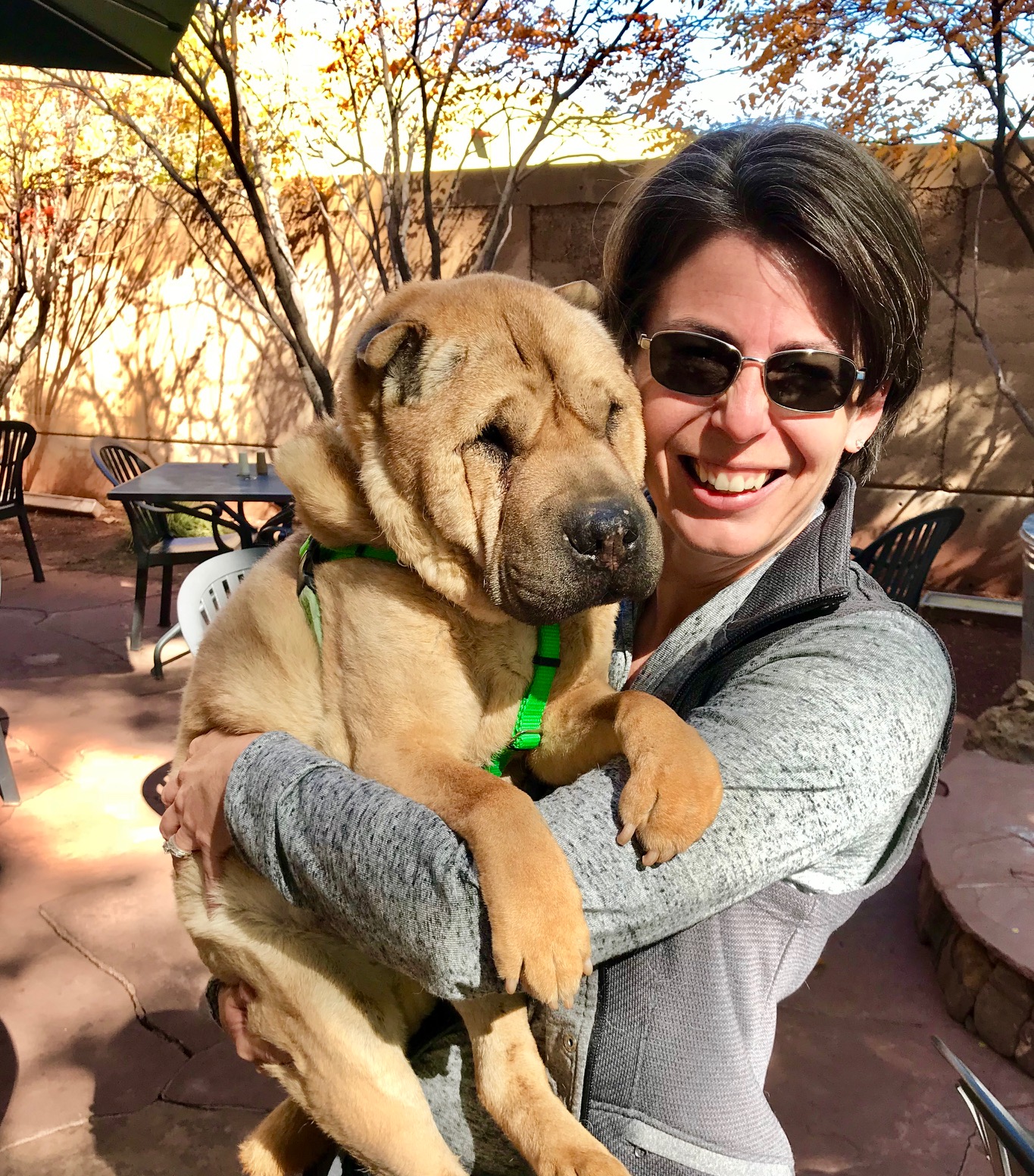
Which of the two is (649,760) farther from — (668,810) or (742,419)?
(742,419)

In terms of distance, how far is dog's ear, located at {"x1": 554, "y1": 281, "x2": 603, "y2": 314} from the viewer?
6.80 ft

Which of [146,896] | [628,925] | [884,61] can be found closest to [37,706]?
[146,896]

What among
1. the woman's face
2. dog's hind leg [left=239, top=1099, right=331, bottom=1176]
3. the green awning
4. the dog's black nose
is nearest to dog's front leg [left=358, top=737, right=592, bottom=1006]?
the dog's black nose

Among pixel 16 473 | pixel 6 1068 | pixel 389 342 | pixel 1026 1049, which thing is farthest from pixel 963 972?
pixel 16 473

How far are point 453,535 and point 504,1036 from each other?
0.83 meters

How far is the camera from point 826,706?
1364 mm

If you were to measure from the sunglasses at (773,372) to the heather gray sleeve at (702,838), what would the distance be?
1.70 ft

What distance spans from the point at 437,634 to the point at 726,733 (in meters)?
0.58

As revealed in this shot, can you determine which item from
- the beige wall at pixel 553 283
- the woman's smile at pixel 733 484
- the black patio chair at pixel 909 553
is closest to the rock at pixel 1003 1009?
the woman's smile at pixel 733 484

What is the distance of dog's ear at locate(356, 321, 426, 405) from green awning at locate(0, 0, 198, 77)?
248cm

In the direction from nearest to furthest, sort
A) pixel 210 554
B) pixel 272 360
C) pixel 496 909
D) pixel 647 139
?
pixel 496 909
pixel 210 554
pixel 647 139
pixel 272 360

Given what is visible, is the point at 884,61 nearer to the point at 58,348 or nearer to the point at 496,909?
the point at 496,909

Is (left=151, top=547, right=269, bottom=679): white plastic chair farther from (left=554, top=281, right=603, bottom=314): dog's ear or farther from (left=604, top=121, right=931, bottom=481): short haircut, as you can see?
(left=604, top=121, right=931, bottom=481): short haircut

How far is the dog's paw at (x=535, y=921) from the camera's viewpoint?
1.27 m
